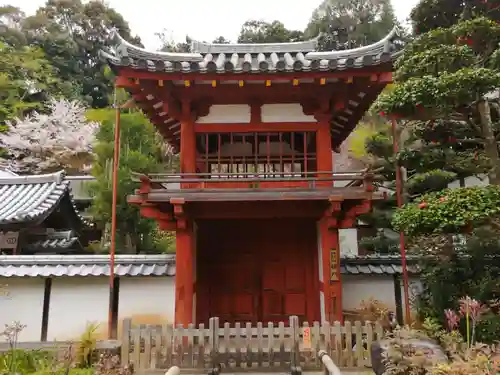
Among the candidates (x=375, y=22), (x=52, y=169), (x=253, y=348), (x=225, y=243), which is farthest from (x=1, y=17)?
(x=253, y=348)

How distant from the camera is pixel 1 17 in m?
38.8

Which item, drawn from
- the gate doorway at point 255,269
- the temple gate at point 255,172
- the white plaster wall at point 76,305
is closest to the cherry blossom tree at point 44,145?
the temple gate at point 255,172

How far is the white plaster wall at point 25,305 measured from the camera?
10102mm

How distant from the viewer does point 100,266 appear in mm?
10359

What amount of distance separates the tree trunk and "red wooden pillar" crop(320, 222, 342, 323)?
3.28 metres

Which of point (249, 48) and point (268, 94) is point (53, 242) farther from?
point (268, 94)

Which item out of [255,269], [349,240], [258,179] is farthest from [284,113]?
[349,240]

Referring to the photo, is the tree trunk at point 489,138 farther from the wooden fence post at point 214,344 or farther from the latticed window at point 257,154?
the wooden fence post at point 214,344

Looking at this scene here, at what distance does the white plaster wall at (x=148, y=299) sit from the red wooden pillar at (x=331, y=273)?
391 centimetres

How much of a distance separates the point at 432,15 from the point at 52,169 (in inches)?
1094

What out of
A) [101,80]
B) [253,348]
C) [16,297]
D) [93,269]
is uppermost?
[101,80]

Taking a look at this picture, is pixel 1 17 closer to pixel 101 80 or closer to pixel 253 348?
pixel 101 80

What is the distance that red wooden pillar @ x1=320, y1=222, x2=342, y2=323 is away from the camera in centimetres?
872

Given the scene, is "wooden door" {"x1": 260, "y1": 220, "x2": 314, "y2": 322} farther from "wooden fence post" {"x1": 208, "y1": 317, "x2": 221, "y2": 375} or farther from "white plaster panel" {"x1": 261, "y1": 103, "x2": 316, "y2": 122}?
"wooden fence post" {"x1": 208, "y1": 317, "x2": 221, "y2": 375}
